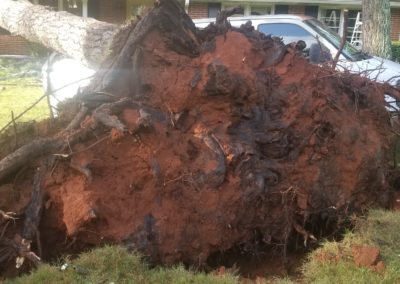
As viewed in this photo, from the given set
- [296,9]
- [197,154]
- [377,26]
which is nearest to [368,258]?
[197,154]

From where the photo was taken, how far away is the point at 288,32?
10.2 m

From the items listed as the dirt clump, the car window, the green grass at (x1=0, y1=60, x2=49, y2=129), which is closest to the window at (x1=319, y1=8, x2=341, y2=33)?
the green grass at (x1=0, y1=60, x2=49, y2=129)

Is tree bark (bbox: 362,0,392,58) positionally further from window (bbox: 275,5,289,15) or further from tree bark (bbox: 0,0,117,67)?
window (bbox: 275,5,289,15)

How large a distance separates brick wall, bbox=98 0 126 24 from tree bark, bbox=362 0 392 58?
1270 centimetres

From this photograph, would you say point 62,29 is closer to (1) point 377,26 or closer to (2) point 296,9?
(1) point 377,26

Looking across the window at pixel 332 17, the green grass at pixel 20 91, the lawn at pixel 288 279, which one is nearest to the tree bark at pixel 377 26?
the green grass at pixel 20 91

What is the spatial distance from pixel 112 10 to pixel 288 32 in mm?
13429

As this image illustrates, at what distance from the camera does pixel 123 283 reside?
12.4 feet

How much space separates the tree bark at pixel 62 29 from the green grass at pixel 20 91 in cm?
144

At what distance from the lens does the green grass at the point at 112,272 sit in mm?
3764

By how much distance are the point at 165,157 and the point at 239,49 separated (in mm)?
1352

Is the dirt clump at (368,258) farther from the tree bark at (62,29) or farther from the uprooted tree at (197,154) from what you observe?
the tree bark at (62,29)

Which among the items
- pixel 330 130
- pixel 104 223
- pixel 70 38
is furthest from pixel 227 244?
pixel 70 38

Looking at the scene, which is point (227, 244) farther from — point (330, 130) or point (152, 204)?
point (330, 130)
